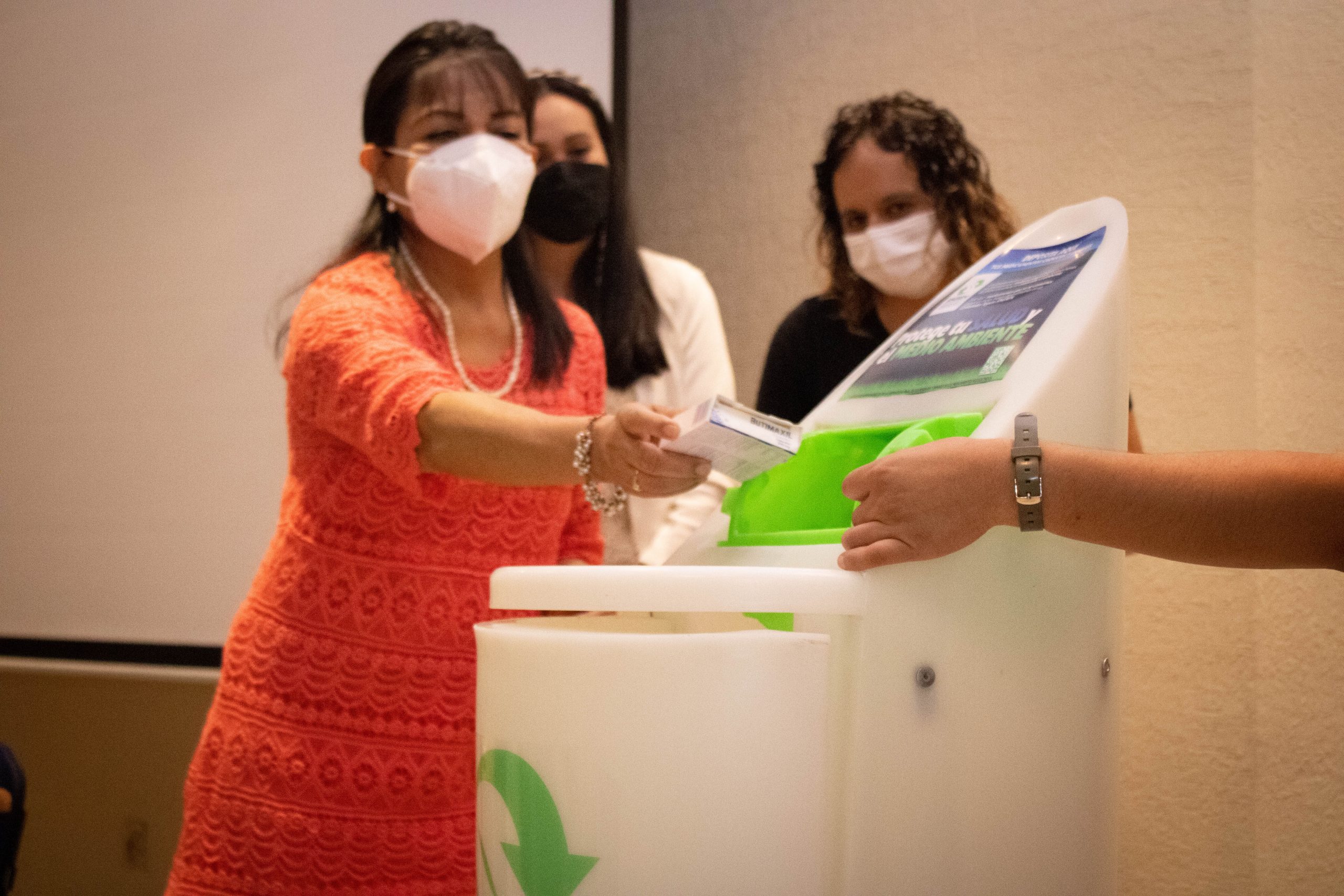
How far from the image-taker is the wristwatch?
0.73m

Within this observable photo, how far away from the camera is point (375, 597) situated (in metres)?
1.06

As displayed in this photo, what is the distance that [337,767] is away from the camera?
103cm

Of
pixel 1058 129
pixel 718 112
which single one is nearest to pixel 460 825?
pixel 1058 129

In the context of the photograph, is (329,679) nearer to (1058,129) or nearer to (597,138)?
(597,138)

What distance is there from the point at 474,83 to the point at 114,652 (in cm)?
158

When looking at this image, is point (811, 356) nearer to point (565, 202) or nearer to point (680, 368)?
point (680, 368)

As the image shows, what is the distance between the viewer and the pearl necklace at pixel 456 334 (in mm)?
1125

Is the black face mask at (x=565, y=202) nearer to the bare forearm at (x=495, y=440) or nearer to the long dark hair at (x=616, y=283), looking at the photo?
the long dark hair at (x=616, y=283)

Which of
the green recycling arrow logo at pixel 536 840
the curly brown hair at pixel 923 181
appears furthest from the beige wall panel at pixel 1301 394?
the green recycling arrow logo at pixel 536 840

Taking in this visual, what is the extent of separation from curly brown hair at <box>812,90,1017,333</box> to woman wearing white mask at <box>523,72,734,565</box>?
0.25 metres

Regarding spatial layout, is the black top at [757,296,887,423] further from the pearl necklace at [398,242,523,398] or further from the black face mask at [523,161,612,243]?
the pearl necklace at [398,242,523,398]

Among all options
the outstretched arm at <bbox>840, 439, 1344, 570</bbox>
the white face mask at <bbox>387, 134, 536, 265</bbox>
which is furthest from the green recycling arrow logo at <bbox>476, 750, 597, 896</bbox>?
the white face mask at <bbox>387, 134, 536, 265</bbox>

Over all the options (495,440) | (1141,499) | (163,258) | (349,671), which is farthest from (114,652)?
(1141,499)

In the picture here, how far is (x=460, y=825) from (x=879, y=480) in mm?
589
